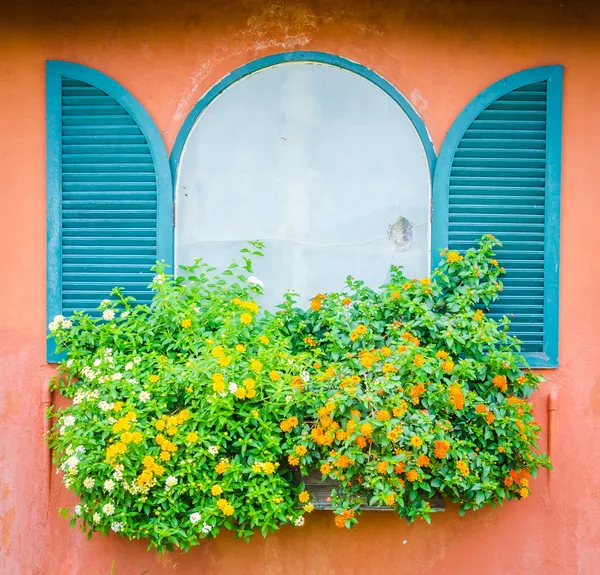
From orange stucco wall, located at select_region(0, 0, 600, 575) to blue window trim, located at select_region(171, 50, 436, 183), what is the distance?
0.05 m

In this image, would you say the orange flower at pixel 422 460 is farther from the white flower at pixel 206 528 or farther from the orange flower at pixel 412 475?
the white flower at pixel 206 528

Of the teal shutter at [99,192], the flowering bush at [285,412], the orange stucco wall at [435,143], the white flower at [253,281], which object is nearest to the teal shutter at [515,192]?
the orange stucco wall at [435,143]

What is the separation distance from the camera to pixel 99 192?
3609mm

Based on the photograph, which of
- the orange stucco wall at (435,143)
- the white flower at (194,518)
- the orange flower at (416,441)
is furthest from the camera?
the orange stucco wall at (435,143)

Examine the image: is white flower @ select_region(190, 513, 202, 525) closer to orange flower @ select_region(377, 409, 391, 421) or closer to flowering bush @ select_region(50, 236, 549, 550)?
flowering bush @ select_region(50, 236, 549, 550)

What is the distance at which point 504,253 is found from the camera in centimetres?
356

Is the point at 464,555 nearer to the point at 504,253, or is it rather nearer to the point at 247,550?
the point at 247,550

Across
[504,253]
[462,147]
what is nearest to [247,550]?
[504,253]

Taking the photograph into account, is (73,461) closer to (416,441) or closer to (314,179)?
(416,441)

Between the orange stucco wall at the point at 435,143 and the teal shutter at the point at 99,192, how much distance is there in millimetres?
90

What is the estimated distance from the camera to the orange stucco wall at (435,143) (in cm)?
355

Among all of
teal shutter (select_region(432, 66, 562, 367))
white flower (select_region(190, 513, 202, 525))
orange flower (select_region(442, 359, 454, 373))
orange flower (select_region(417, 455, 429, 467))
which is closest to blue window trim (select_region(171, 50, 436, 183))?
teal shutter (select_region(432, 66, 562, 367))

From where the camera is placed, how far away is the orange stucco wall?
355cm

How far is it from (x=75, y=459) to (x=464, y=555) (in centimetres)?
206
